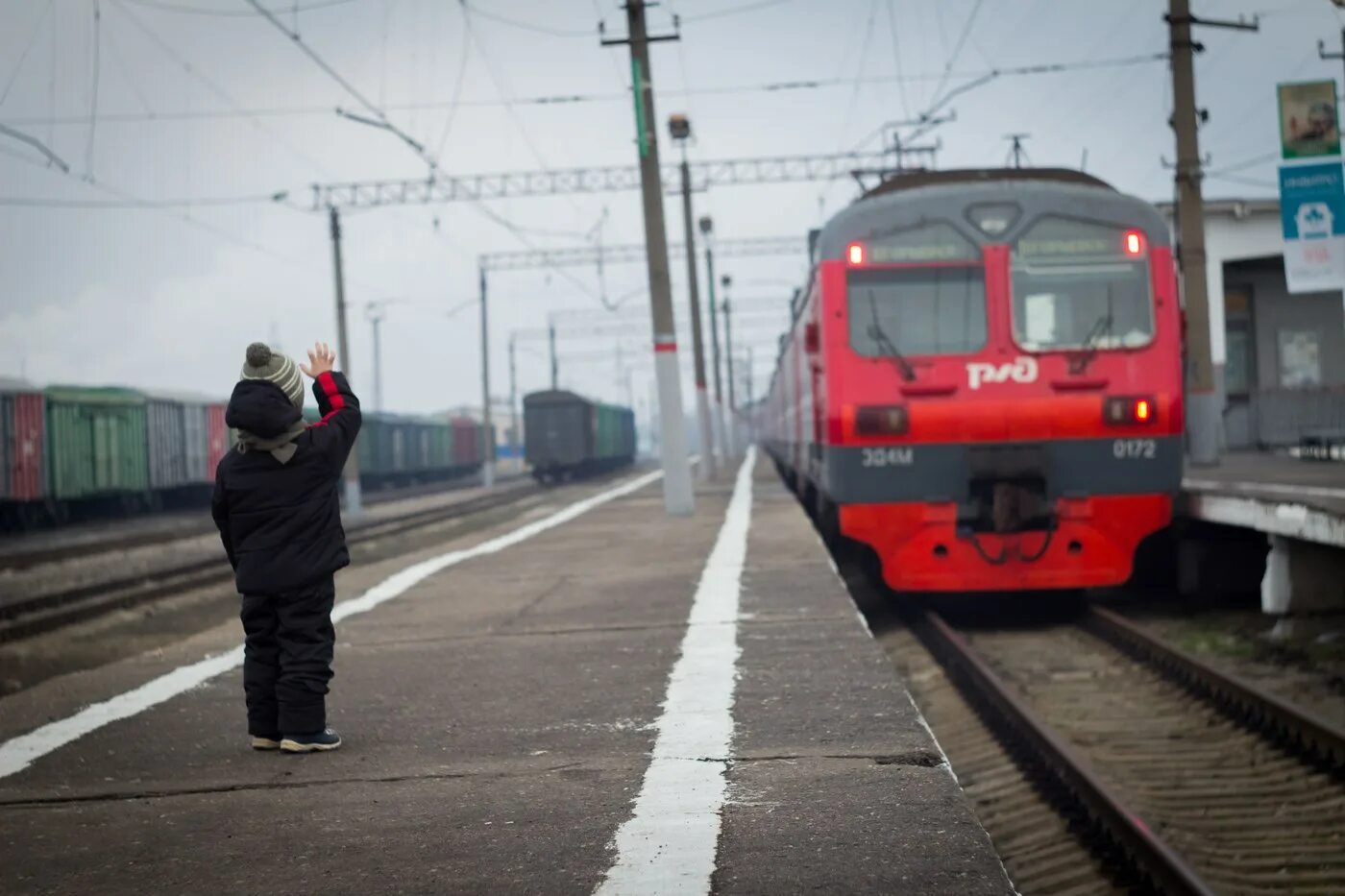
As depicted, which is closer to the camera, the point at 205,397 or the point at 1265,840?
the point at 1265,840

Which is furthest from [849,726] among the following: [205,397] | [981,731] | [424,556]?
[205,397]

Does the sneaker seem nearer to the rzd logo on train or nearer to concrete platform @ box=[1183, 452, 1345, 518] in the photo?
concrete platform @ box=[1183, 452, 1345, 518]

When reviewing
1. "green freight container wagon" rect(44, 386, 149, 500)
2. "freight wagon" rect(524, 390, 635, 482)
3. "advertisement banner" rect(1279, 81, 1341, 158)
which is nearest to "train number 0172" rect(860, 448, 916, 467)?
"advertisement banner" rect(1279, 81, 1341, 158)

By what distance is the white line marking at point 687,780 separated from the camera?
359 centimetres

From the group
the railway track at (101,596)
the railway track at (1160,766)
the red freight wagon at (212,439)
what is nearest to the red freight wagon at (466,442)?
the red freight wagon at (212,439)

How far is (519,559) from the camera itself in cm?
1280

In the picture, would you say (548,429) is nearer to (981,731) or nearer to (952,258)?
(952,258)

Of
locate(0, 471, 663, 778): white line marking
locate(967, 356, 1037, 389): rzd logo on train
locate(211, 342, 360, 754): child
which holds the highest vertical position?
locate(967, 356, 1037, 389): rzd logo on train

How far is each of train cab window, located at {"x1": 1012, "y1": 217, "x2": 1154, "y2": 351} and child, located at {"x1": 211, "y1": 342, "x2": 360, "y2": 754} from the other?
6850 millimetres

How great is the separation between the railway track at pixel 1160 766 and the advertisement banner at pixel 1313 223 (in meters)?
5.32

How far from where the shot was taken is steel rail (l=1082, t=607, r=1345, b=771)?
259 inches

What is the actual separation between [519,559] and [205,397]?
2739cm

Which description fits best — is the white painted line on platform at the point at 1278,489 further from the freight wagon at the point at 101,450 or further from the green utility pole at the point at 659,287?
the freight wagon at the point at 101,450

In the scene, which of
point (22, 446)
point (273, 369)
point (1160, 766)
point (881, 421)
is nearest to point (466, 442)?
point (22, 446)
